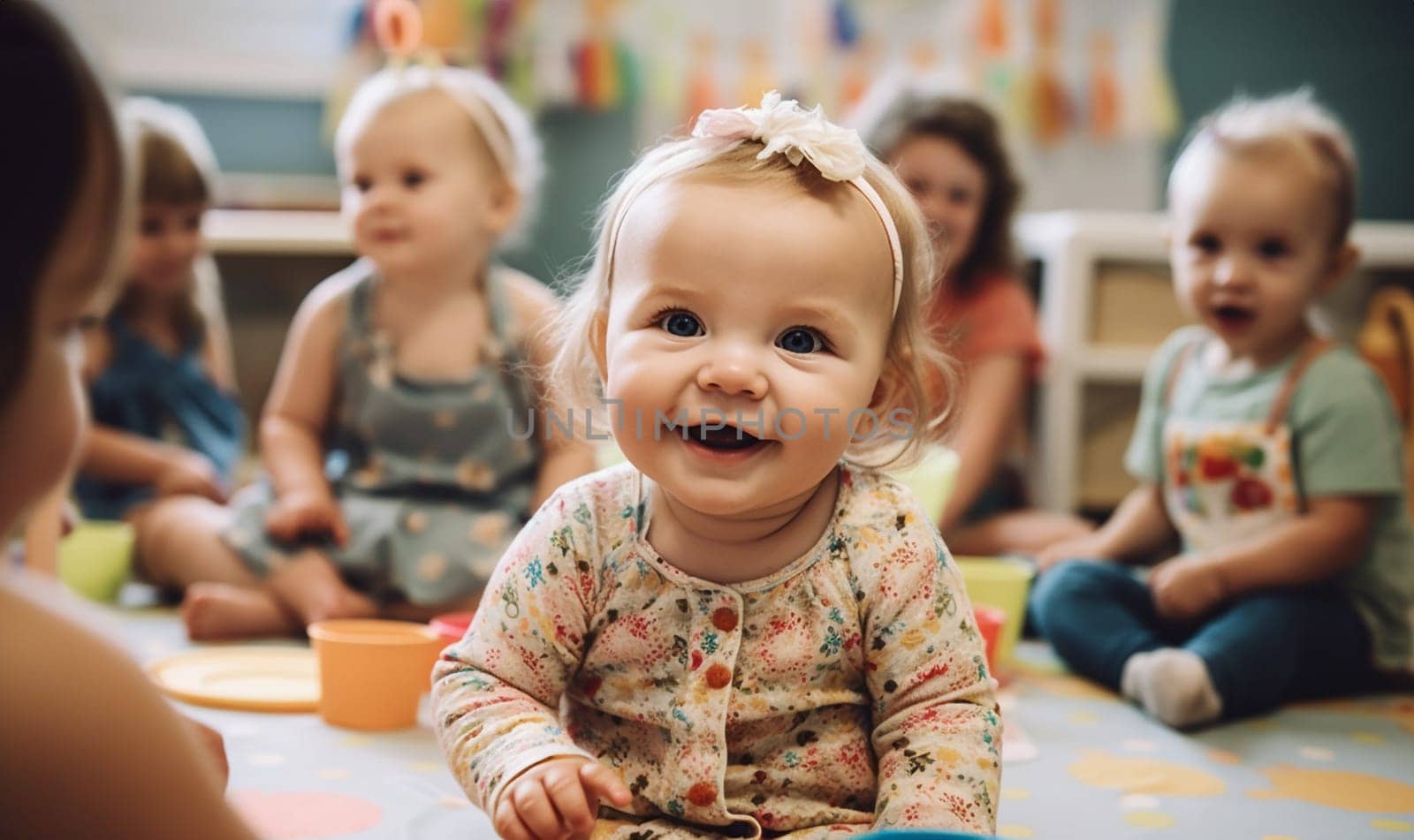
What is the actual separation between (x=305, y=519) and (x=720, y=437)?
0.91 metres

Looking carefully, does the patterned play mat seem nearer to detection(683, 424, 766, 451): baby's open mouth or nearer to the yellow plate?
the yellow plate

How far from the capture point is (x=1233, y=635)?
4.44ft

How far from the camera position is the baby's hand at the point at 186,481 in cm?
189

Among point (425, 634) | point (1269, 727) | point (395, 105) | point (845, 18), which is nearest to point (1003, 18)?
point (845, 18)

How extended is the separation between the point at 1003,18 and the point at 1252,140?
1613 mm

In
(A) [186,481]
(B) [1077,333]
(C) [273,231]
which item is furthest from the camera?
(C) [273,231]

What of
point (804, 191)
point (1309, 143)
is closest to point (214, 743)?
point (804, 191)

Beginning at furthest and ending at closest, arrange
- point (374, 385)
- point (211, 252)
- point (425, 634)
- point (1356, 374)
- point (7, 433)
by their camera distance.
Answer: point (211, 252) < point (374, 385) < point (1356, 374) < point (425, 634) < point (7, 433)

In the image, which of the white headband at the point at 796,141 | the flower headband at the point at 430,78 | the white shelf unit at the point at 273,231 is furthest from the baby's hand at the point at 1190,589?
the white shelf unit at the point at 273,231

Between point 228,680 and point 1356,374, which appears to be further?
point 1356,374

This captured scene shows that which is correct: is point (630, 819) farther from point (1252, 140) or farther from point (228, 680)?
point (1252, 140)

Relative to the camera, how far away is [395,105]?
1644 mm

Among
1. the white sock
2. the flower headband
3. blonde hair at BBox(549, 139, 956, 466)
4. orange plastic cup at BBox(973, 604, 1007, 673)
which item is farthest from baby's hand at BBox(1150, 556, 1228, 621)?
the flower headband

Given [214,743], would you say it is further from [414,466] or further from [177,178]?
[177,178]
